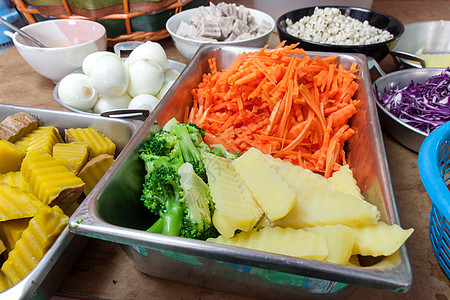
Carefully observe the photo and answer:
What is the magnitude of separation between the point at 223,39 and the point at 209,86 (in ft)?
2.27

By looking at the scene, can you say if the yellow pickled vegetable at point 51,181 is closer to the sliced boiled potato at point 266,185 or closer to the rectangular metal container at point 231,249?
the rectangular metal container at point 231,249

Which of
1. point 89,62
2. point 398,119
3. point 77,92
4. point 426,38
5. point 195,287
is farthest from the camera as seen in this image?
point 426,38

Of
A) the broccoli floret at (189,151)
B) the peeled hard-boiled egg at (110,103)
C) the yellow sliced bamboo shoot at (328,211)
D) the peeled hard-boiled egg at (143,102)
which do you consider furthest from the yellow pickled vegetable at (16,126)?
the yellow sliced bamboo shoot at (328,211)

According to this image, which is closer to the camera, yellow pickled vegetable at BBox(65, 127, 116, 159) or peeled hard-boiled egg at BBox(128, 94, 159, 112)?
yellow pickled vegetable at BBox(65, 127, 116, 159)

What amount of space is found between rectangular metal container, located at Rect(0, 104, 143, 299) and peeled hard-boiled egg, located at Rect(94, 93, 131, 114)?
222 mm

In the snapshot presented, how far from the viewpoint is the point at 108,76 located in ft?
4.88

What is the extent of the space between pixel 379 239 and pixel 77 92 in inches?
57.7

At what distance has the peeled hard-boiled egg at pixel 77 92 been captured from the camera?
1534mm

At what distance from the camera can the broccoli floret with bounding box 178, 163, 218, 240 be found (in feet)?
2.84

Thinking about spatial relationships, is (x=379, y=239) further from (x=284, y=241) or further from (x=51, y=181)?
(x=51, y=181)

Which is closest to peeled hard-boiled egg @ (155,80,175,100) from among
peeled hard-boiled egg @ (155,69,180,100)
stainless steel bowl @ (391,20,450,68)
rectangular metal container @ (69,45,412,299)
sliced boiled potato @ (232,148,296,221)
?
peeled hard-boiled egg @ (155,69,180,100)

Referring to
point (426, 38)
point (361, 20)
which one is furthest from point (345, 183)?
point (426, 38)

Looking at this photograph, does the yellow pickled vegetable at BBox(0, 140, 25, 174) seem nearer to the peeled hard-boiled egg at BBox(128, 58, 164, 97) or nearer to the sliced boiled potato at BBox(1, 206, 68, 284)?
the sliced boiled potato at BBox(1, 206, 68, 284)

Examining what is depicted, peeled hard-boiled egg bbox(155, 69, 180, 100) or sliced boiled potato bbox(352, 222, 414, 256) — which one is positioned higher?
sliced boiled potato bbox(352, 222, 414, 256)
